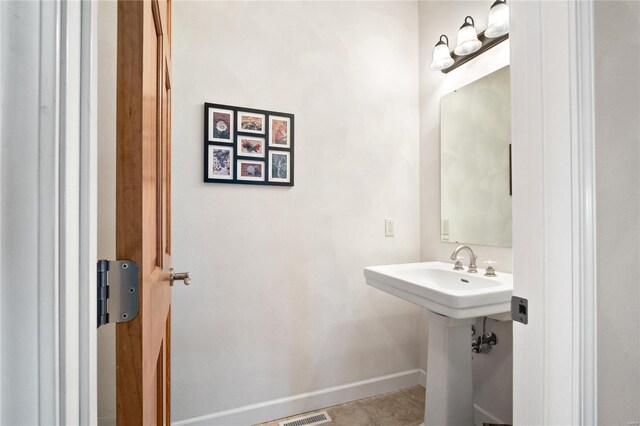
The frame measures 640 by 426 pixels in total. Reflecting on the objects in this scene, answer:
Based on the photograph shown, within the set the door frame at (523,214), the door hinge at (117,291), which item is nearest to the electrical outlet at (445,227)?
the door frame at (523,214)

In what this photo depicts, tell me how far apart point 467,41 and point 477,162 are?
63cm

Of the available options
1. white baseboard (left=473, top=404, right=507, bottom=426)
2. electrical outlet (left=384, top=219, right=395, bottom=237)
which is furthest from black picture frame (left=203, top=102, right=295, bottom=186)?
white baseboard (left=473, top=404, right=507, bottom=426)

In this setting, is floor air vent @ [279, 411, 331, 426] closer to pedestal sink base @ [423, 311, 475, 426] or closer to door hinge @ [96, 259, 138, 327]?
pedestal sink base @ [423, 311, 475, 426]

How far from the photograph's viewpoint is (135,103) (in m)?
0.46

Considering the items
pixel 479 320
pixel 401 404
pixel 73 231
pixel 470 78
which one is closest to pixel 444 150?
pixel 470 78

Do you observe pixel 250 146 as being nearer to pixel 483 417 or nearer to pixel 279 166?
pixel 279 166

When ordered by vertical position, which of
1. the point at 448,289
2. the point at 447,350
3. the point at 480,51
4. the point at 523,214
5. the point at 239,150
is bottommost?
the point at 447,350

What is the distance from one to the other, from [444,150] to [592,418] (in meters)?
1.56

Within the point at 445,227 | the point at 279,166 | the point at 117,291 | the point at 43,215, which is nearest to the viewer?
the point at 43,215

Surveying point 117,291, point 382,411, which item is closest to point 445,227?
point 382,411

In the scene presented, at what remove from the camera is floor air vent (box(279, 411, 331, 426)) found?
170 cm

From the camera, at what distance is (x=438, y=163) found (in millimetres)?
2000

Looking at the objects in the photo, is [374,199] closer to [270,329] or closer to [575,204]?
[270,329]

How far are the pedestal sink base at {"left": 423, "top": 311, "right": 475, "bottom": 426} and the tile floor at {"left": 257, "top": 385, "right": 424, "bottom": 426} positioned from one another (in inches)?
11.5
